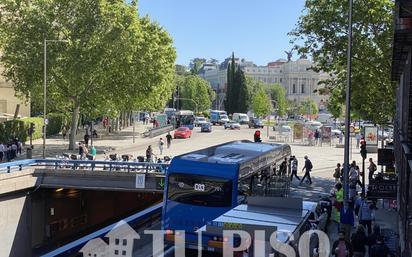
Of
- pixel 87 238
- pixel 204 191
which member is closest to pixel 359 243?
pixel 204 191

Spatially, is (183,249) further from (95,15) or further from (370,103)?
(95,15)

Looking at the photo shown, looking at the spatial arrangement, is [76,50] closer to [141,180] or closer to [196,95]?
[141,180]

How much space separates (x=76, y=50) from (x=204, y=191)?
26.3 m

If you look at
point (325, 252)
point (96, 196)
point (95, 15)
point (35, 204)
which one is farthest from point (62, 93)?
point (325, 252)

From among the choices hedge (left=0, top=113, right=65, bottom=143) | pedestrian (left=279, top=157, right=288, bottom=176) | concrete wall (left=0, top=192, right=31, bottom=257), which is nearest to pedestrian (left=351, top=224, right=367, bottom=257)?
pedestrian (left=279, top=157, right=288, bottom=176)

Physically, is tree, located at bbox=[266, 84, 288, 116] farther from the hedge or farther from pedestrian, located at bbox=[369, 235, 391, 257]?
pedestrian, located at bbox=[369, 235, 391, 257]

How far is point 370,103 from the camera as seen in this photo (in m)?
32.1

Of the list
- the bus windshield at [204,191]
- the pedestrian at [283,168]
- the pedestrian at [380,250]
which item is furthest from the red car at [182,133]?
the pedestrian at [380,250]

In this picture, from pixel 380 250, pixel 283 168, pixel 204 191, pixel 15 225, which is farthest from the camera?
pixel 283 168

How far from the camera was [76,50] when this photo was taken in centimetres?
4075

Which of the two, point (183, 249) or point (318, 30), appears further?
point (318, 30)

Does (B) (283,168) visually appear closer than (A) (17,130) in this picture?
Yes

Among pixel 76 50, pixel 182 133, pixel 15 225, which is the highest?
pixel 76 50

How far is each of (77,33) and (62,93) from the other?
5.01 m
